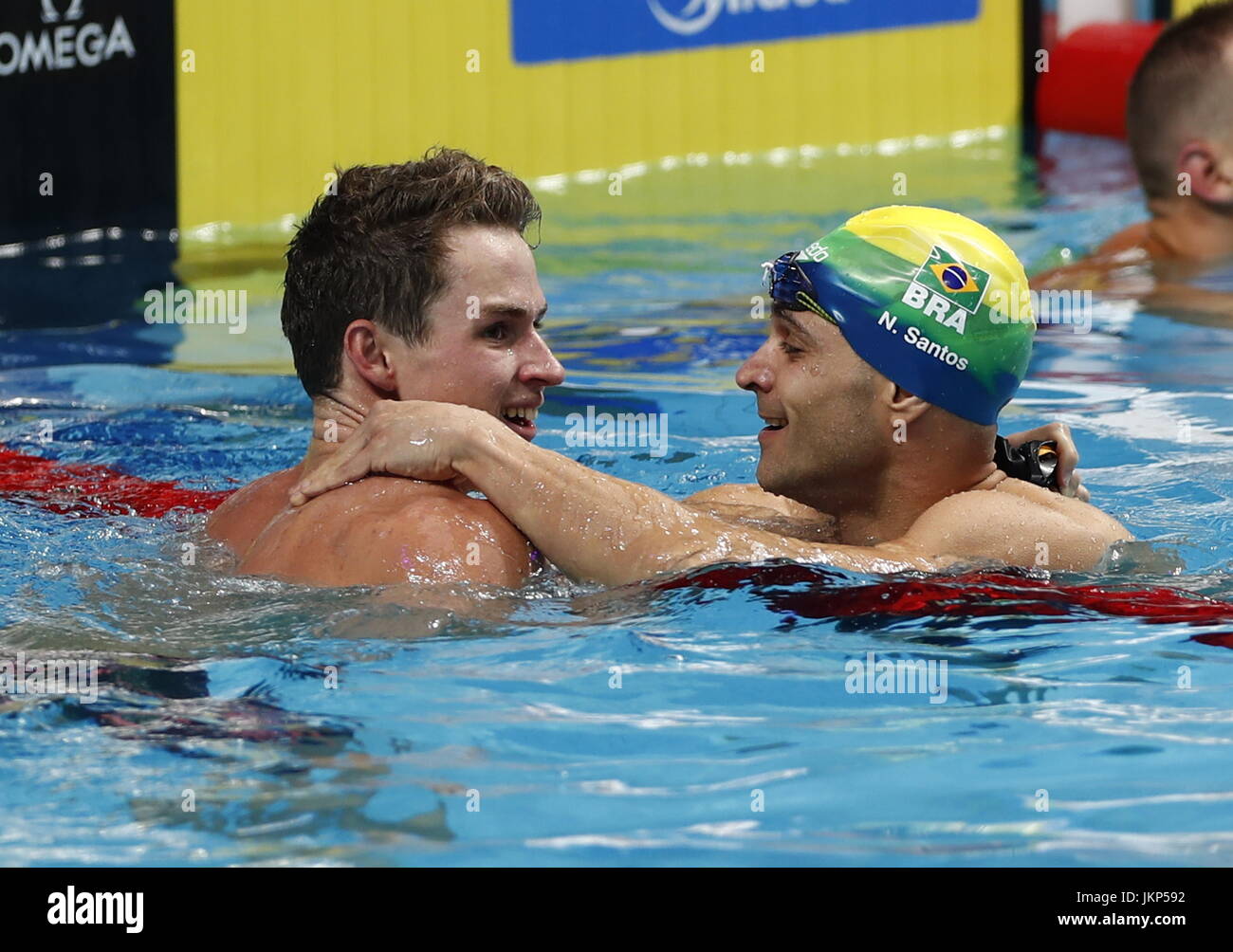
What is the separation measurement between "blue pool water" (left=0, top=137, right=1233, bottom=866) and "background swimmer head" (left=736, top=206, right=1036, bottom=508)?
0.39 m

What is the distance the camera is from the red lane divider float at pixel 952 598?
12.1ft

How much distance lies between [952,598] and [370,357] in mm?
1334

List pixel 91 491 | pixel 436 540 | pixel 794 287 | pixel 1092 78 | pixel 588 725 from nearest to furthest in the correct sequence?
1. pixel 588 725
2. pixel 436 540
3. pixel 794 287
4. pixel 91 491
5. pixel 1092 78

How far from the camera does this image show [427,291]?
12.4 feet

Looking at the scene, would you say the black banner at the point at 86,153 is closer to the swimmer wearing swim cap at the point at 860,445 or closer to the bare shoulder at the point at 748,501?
the bare shoulder at the point at 748,501

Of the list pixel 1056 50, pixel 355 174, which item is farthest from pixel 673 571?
pixel 1056 50

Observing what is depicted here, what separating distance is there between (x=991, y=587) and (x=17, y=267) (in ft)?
19.3

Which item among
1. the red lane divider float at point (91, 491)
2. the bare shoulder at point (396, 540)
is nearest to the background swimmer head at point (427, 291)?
the bare shoulder at point (396, 540)

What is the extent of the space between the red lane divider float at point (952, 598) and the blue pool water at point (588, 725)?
2 cm

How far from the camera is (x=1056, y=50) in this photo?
481 inches

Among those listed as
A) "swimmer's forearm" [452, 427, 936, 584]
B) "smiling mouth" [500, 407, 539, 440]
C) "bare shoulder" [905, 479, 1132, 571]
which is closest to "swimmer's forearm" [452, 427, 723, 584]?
"swimmer's forearm" [452, 427, 936, 584]

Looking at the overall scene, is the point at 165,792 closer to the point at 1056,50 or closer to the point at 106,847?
the point at 106,847

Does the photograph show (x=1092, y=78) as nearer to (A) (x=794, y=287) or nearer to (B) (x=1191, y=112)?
(B) (x=1191, y=112)

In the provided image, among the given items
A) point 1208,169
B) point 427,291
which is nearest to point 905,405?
point 427,291
